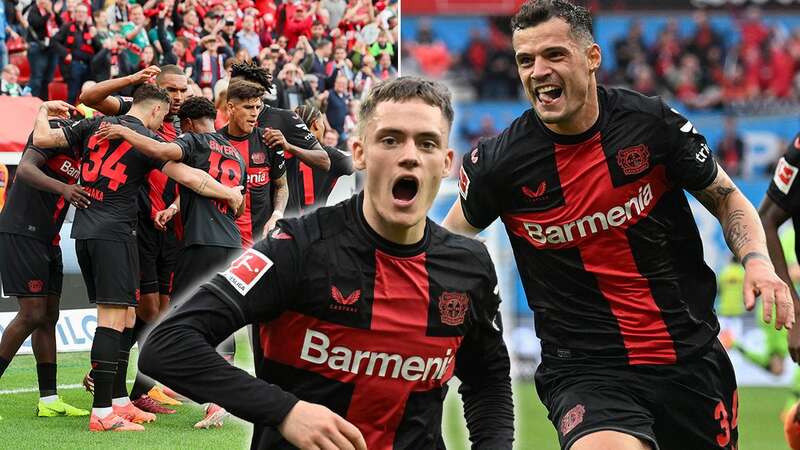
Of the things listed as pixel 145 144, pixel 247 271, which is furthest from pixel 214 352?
pixel 145 144

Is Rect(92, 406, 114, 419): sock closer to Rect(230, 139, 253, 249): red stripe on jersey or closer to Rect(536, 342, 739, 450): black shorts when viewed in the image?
Rect(230, 139, 253, 249): red stripe on jersey

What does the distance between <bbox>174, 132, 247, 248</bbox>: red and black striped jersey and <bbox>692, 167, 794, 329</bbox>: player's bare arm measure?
156 inches

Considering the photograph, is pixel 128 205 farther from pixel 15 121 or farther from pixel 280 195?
pixel 15 121

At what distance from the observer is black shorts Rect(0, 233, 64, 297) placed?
8.11 meters

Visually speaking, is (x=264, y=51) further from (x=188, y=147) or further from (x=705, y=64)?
(x=188, y=147)

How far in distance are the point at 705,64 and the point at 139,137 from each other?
16.6 m

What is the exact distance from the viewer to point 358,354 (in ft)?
10.0

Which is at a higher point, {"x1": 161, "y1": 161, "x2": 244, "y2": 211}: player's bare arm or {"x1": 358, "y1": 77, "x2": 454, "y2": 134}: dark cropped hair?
{"x1": 161, "y1": 161, "x2": 244, "y2": 211}: player's bare arm

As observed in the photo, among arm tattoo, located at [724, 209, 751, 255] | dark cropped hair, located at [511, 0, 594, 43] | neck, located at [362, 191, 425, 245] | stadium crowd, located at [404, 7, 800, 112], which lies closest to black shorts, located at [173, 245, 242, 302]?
dark cropped hair, located at [511, 0, 594, 43]

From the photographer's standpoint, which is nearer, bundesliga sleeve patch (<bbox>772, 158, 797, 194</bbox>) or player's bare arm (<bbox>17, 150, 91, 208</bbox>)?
bundesliga sleeve patch (<bbox>772, 158, 797, 194</bbox>)

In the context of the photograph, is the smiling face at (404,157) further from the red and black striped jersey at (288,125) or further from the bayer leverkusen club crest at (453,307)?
the red and black striped jersey at (288,125)

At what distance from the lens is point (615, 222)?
435 cm

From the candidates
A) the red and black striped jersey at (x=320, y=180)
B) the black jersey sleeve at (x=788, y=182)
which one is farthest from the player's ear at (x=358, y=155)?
the red and black striped jersey at (x=320, y=180)

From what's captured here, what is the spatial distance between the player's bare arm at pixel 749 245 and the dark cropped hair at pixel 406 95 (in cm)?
123
